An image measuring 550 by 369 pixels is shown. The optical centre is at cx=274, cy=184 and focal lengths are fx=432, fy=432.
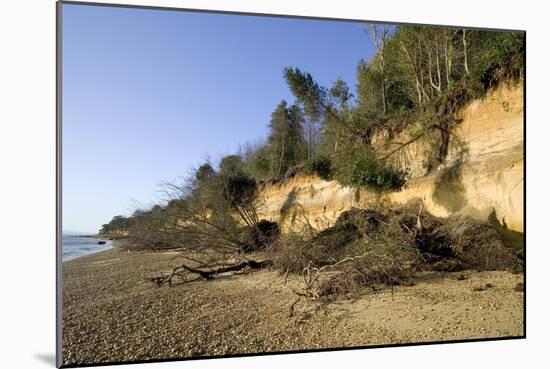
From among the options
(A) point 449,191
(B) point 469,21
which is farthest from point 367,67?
(A) point 449,191

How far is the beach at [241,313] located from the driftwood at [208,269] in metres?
0.05

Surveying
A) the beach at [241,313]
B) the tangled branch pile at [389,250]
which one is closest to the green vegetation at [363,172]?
the tangled branch pile at [389,250]

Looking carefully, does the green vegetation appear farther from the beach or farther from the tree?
the beach

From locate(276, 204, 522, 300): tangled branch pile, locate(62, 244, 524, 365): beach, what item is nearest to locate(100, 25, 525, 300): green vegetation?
locate(276, 204, 522, 300): tangled branch pile

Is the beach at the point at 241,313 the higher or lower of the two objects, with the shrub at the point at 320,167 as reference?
lower

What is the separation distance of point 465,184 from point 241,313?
2.11 meters

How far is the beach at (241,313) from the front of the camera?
9.61ft

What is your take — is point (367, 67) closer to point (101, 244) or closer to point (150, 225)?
point (150, 225)

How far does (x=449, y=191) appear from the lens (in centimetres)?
368

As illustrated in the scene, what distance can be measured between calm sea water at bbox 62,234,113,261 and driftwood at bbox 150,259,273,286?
0.61m

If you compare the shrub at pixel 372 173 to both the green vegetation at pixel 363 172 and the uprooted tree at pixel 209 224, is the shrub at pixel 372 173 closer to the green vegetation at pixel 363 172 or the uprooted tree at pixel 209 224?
the green vegetation at pixel 363 172

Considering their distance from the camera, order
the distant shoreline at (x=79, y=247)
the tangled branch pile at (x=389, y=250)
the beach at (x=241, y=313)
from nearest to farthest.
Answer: the distant shoreline at (x=79, y=247), the beach at (x=241, y=313), the tangled branch pile at (x=389, y=250)

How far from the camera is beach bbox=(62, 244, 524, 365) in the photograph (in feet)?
9.61

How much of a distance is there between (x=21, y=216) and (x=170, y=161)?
102cm
